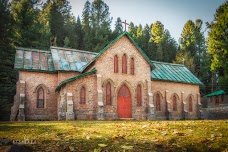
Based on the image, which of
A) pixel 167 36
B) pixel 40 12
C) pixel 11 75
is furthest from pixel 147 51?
pixel 11 75

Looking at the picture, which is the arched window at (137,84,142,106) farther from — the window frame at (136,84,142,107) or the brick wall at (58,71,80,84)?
the brick wall at (58,71,80,84)

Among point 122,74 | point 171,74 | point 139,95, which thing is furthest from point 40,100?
point 171,74

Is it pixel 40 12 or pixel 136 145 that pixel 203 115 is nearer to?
pixel 136 145

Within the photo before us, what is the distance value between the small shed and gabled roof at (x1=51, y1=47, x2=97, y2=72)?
33714mm

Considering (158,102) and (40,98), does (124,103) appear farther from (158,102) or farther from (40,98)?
(40,98)

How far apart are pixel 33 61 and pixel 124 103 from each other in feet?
38.6

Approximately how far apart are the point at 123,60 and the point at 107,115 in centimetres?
631

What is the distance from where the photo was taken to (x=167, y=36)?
73.6 m

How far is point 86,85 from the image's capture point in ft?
74.8

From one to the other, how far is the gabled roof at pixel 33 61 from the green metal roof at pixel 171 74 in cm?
1345

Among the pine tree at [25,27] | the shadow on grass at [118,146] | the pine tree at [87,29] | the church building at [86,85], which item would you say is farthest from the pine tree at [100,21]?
the shadow on grass at [118,146]

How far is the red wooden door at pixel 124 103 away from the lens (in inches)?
945

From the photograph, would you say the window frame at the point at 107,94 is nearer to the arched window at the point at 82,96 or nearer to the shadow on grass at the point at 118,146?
the arched window at the point at 82,96

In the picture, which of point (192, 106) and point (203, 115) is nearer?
point (192, 106)
